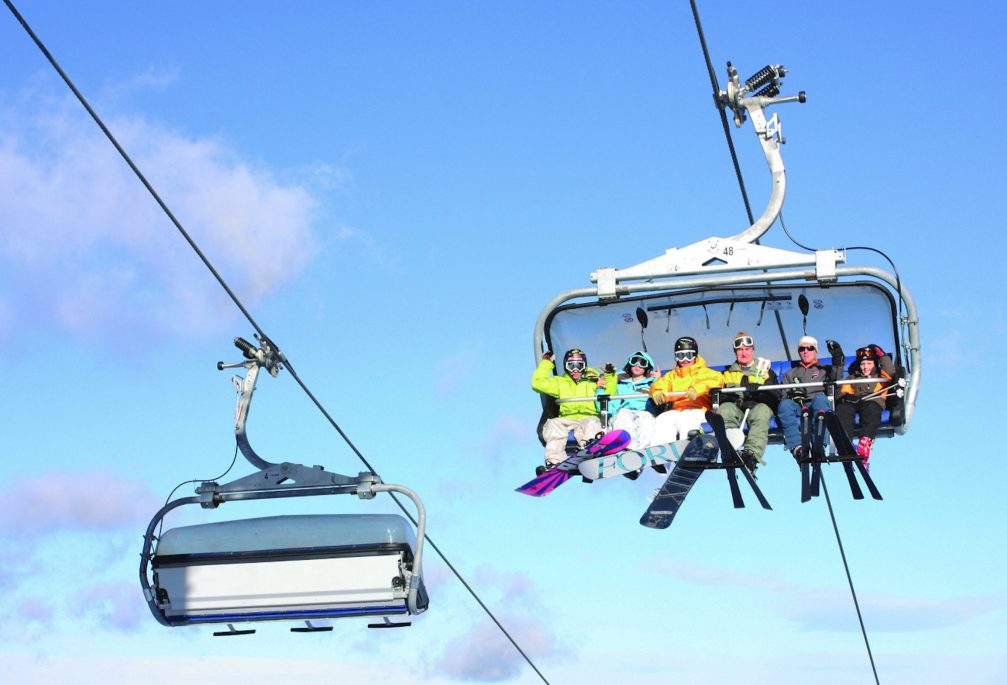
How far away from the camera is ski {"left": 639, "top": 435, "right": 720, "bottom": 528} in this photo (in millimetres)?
17344

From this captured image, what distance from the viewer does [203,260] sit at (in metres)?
14.5

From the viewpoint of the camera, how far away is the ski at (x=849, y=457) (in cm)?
1715

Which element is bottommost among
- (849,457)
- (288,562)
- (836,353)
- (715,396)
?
(288,562)

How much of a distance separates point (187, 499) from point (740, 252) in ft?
17.6

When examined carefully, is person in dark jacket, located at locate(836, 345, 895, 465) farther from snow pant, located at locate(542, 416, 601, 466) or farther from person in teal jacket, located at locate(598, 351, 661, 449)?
snow pant, located at locate(542, 416, 601, 466)

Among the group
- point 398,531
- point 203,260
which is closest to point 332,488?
point 398,531

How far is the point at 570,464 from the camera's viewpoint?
58.4 feet

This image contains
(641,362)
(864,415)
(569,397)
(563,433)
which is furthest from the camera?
(641,362)

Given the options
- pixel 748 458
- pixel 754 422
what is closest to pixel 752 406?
pixel 754 422

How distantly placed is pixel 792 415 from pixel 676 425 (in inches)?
41.0

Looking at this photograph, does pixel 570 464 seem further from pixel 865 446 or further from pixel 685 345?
pixel 865 446

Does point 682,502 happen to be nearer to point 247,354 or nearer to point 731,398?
point 731,398

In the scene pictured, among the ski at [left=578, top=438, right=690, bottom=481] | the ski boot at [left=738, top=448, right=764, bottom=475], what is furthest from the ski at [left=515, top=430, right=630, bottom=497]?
the ski boot at [left=738, top=448, right=764, bottom=475]

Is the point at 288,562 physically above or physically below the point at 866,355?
below
